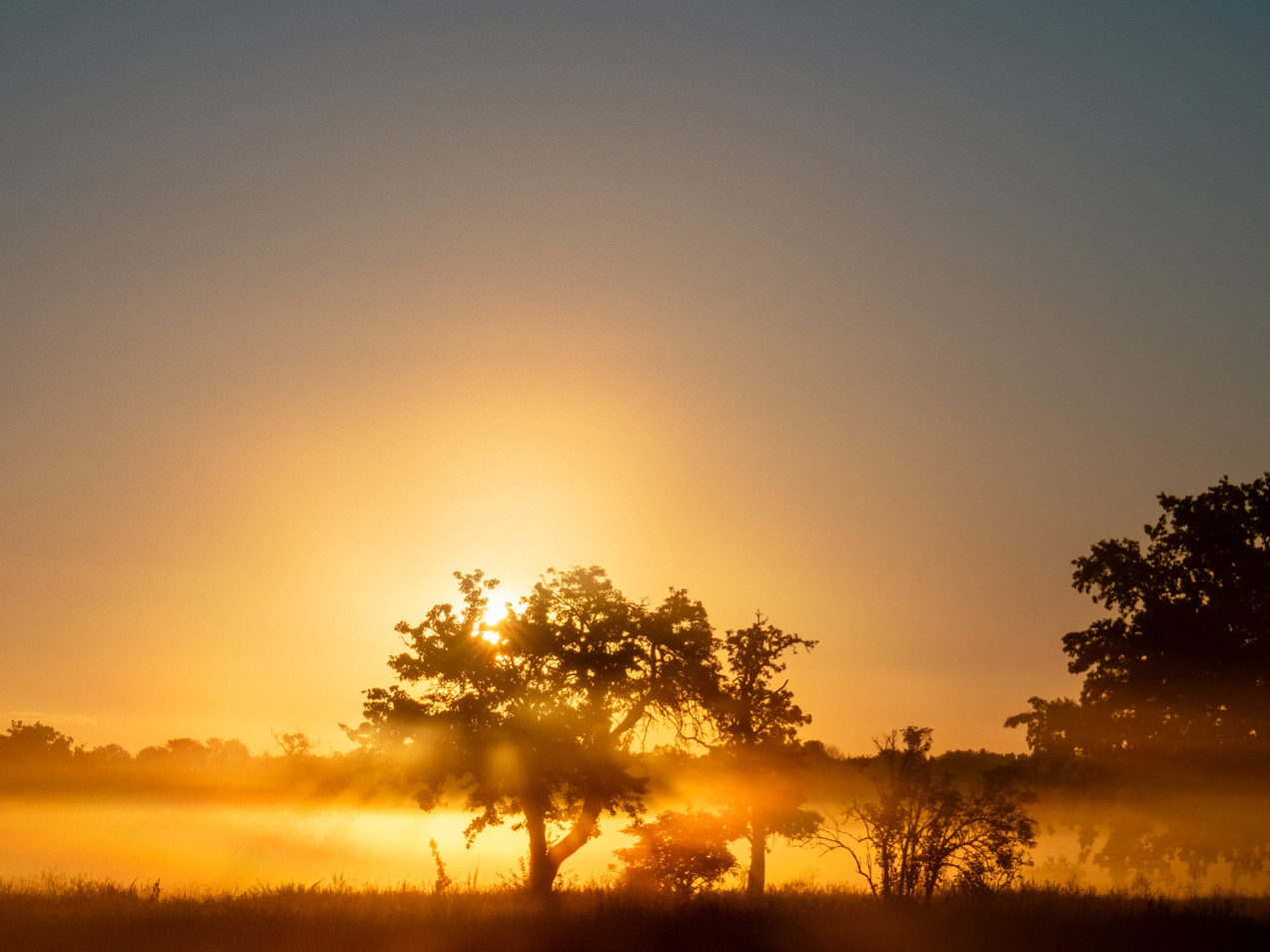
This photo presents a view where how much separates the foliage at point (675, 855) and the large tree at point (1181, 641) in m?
18.7

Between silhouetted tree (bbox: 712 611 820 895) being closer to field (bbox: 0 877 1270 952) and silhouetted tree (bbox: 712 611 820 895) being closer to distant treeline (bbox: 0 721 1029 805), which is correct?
distant treeline (bbox: 0 721 1029 805)

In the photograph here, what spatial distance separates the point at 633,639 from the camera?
38.0 meters

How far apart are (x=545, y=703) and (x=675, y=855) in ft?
28.1

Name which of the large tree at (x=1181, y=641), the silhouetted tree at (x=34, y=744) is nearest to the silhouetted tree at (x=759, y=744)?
the large tree at (x=1181, y=641)

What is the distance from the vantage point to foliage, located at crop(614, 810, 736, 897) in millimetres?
28609

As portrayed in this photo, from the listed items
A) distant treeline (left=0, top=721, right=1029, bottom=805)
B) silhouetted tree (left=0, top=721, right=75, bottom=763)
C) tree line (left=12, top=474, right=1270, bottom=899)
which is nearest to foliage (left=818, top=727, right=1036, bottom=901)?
distant treeline (left=0, top=721, right=1029, bottom=805)

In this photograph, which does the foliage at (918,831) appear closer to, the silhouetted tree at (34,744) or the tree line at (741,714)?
the tree line at (741,714)

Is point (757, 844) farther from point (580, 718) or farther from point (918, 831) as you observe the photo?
point (918, 831)

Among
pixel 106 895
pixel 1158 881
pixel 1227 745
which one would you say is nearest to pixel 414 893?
pixel 106 895

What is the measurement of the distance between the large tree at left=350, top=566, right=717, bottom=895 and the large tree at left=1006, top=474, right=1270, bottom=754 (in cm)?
1601

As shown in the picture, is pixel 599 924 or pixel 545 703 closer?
pixel 599 924

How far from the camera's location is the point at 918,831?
17062 millimetres

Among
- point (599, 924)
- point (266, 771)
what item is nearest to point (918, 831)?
point (599, 924)

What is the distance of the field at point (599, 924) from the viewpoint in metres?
14.6
